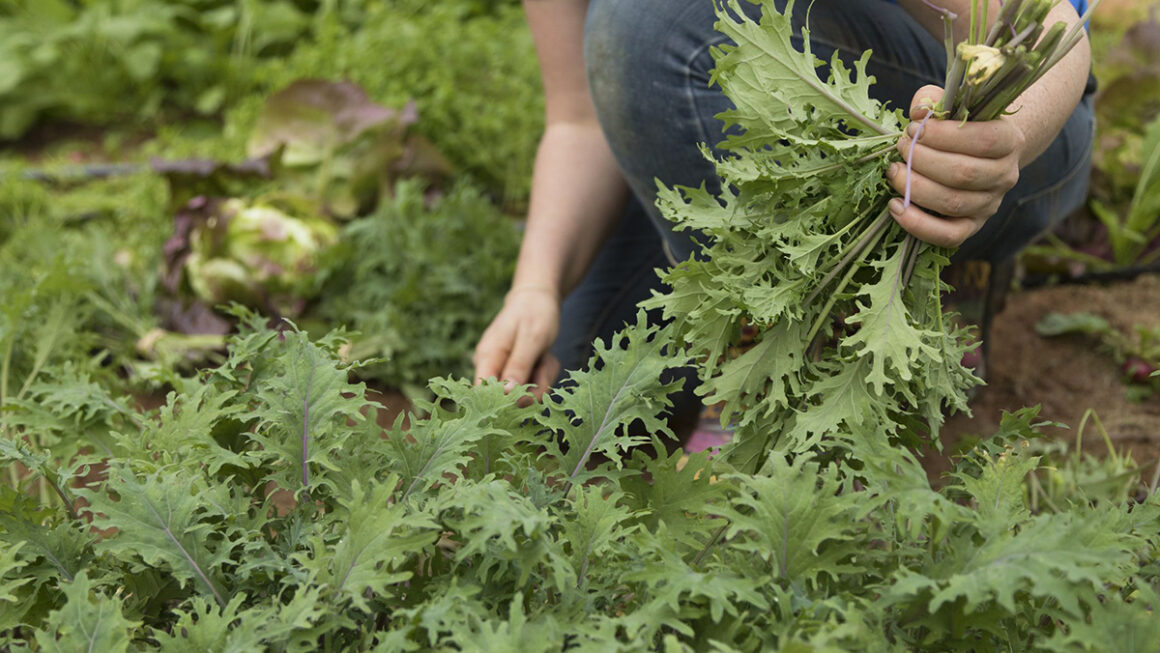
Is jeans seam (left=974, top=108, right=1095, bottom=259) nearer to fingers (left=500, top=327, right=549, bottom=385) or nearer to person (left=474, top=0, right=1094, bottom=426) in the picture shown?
person (left=474, top=0, right=1094, bottom=426)

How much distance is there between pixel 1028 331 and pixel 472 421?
6.19 ft

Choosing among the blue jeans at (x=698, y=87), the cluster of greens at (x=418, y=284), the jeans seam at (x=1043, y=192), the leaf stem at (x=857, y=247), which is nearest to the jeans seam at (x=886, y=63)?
the blue jeans at (x=698, y=87)

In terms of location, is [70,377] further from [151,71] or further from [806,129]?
[151,71]

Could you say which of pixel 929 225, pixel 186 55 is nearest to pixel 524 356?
pixel 929 225

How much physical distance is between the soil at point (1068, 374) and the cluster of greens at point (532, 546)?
954 mm

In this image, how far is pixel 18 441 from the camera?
3.98 ft

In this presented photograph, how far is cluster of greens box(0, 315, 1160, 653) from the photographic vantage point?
2.95 ft

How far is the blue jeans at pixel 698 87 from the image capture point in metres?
1.70

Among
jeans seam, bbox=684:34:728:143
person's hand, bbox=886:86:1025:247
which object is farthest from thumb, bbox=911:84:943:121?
jeans seam, bbox=684:34:728:143

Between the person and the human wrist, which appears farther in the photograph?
the human wrist

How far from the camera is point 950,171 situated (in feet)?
3.50

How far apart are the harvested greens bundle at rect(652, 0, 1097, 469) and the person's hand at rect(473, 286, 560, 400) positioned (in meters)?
0.66

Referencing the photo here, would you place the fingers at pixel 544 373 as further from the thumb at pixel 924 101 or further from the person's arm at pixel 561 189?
the thumb at pixel 924 101

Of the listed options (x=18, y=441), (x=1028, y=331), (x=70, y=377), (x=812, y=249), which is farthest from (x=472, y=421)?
(x=1028, y=331)
